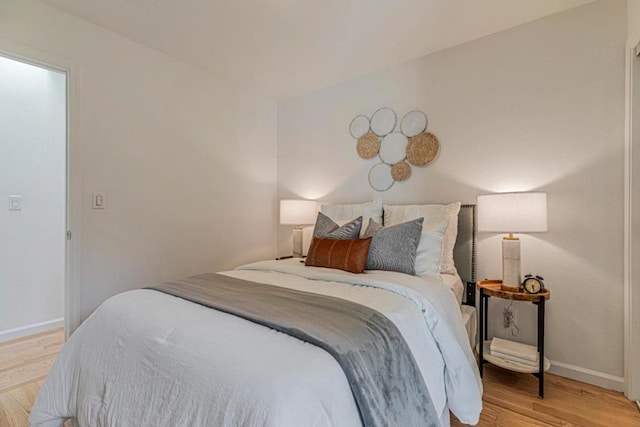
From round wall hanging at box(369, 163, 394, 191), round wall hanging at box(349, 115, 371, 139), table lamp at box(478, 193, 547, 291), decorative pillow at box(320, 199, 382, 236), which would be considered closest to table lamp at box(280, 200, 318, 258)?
decorative pillow at box(320, 199, 382, 236)

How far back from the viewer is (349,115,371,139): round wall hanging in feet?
9.90

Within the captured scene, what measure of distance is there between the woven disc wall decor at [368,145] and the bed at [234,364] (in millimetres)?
1417

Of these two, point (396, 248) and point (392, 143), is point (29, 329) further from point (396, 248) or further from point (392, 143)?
point (392, 143)

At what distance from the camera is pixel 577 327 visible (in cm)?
205

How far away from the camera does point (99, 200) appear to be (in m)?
2.30

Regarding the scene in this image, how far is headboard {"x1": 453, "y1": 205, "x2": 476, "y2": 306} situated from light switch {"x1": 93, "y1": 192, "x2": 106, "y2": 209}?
275 cm

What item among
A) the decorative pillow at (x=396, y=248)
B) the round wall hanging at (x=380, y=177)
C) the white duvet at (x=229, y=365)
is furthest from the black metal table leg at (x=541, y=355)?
the round wall hanging at (x=380, y=177)

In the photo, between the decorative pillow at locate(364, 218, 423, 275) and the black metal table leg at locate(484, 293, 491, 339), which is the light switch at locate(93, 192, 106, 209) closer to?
the decorative pillow at locate(364, 218, 423, 275)

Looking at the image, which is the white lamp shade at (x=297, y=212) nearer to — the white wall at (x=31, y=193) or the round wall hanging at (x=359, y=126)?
the round wall hanging at (x=359, y=126)

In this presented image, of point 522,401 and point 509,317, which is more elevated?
point 509,317

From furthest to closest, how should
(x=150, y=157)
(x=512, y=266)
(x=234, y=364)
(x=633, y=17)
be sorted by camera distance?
(x=150, y=157)
(x=512, y=266)
(x=633, y=17)
(x=234, y=364)

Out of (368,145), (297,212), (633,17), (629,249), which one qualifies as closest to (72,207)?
(297,212)

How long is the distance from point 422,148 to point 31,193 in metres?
3.68

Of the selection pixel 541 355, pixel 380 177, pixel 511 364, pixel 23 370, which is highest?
pixel 380 177
